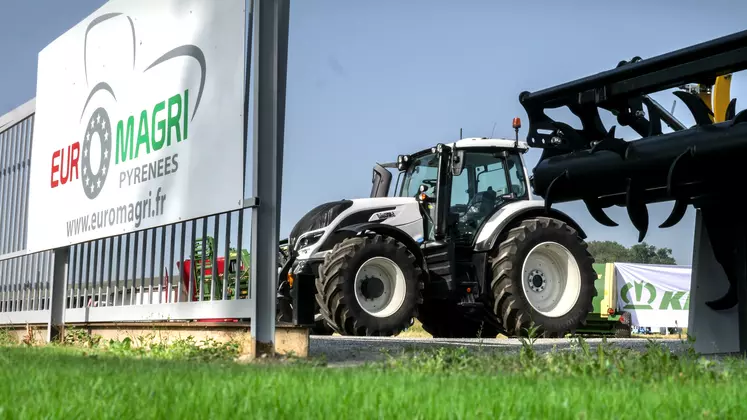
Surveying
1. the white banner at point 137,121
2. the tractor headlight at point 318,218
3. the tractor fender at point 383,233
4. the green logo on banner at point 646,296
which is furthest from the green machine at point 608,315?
the white banner at point 137,121

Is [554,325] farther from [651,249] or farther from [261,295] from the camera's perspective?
[651,249]

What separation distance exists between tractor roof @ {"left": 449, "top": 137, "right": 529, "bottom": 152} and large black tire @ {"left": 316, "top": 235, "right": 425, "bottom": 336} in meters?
1.60

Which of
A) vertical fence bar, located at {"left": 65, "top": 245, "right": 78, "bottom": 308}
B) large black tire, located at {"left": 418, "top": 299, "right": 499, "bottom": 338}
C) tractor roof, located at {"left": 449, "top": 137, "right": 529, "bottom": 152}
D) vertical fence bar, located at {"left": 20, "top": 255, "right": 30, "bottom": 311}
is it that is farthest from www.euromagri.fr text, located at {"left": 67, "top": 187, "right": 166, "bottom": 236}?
large black tire, located at {"left": 418, "top": 299, "right": 499, "bottom": 338}

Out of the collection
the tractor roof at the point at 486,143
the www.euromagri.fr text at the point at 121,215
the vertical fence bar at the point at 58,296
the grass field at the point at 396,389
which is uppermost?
the tractor roof at the point at 486,143

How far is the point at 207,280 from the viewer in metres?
11.0

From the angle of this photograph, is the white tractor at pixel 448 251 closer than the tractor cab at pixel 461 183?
Yes

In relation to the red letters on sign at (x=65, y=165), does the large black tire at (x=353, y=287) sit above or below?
below

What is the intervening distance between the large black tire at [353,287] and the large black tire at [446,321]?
156 centimetres

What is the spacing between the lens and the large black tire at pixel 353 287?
9.79 metres

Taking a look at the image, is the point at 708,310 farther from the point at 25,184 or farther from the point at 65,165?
the point at 25,184

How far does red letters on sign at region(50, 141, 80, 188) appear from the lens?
8.34 m

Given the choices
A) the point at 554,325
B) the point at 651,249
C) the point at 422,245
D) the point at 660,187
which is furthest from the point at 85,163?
the point at 651,249

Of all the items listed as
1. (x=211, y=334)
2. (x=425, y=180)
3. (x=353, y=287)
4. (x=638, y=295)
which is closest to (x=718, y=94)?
(x=211, y=334)

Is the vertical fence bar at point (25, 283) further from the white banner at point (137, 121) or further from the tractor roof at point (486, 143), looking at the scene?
the tractor roof at point (486, 143)
